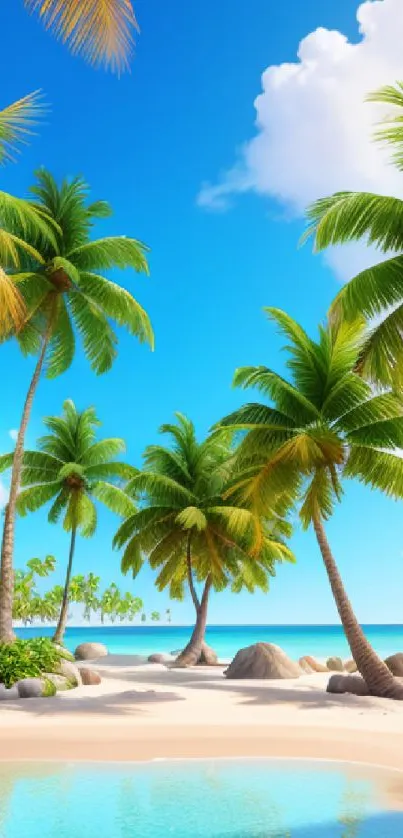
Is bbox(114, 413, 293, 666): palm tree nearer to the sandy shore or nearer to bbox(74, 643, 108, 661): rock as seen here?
bbox(74, 643, 108, 661): rock

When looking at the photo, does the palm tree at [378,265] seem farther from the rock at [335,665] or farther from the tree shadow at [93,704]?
the rock at [335,665]

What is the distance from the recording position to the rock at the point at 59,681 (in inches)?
628

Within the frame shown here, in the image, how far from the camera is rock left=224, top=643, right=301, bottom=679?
2080cm

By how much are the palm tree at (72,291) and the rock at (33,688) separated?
553 cm

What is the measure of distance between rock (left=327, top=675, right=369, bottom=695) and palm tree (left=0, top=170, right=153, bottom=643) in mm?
8784

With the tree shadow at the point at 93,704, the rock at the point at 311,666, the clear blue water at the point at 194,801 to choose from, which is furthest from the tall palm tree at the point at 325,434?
the rock at the point at 311,666

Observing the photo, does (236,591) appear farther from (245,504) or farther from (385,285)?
(385,285)

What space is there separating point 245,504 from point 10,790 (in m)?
17.4

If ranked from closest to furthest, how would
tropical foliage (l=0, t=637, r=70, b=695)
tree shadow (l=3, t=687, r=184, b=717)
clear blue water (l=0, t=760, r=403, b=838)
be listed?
clear blue water (l=0, t=760, r=403, b=838)
tree shadow (l=3, t=687, r=184, b=717)
tropical foliage (l=0, t=637, r=70, b=695)

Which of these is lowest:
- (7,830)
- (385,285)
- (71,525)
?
(7,830)

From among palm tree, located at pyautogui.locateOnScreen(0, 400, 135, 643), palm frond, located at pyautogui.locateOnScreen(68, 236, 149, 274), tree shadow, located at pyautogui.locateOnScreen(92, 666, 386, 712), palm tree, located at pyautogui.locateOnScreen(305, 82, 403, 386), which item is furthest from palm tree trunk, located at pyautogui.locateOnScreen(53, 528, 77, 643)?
palm tree, located at pyautogui.locateOnScreen(305, 82, 403, 386)

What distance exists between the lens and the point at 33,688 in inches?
583

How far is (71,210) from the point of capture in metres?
21.5

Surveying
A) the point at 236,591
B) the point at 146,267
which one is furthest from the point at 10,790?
the point at 236,591
